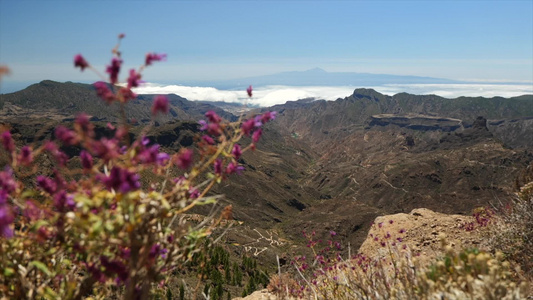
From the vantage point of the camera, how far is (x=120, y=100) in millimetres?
2980

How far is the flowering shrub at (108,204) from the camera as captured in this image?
287 centimetres

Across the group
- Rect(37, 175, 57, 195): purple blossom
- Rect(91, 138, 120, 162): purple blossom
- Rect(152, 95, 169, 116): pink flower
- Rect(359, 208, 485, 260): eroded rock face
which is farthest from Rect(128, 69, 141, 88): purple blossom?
Rect(359, 208, 485, 260): eroded rock face

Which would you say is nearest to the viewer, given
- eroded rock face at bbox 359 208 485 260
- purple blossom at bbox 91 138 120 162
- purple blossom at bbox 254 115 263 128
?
purple blossom at bbox 91 138 120 162

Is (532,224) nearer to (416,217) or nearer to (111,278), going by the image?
(111,278)

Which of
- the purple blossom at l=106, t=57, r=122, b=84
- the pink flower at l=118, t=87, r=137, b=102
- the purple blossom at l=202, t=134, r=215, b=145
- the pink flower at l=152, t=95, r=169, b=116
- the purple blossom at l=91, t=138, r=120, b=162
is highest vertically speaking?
the purple blossom at l=106, t=57, r=122, b=84

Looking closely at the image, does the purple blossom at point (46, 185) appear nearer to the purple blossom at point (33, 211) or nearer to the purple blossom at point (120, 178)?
the purple blossom at point (33, 211)

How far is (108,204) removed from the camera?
3.28 m

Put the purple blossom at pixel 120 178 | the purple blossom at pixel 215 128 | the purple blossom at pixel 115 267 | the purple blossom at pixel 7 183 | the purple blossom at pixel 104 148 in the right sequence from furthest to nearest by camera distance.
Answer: the purple blossom at pixel 215 128, the purple blossom at pixel 115 267, the purple blossom at pixel 7 183, the purple blossom at pixel 120 178, the purple blossom at pixel 104 148

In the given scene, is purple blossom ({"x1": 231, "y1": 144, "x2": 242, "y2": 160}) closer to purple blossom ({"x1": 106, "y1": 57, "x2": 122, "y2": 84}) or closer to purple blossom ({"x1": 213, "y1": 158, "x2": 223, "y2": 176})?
purple blossom ({"x1": 213, "y1": 158, "x2": 223, "y2": 176})

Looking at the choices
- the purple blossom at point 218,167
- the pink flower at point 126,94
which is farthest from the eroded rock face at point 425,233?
the pink flower at point 126,94

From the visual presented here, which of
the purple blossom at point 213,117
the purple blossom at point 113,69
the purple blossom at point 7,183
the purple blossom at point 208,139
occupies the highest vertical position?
the purple blossom at point 113,69

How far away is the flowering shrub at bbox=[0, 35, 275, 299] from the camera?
9.43 feet

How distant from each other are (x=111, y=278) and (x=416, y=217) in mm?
19760

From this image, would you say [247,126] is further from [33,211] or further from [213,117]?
[33,211]
